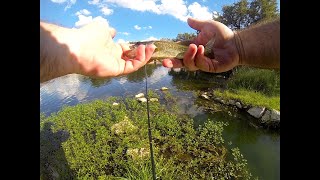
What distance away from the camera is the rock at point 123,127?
7.00 metres

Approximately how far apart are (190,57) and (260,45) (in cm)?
60

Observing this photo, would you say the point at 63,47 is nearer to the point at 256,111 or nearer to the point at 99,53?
the point at 99,53

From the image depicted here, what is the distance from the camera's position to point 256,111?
28.3 feet

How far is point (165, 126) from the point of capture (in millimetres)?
7371

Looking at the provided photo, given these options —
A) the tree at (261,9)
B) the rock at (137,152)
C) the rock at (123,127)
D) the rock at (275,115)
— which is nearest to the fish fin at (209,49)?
the rock at (137,152)

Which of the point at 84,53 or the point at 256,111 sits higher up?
the point at 84,53

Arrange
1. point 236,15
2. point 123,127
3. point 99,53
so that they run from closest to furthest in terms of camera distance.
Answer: point 99,53, point 123,127, point 236,15

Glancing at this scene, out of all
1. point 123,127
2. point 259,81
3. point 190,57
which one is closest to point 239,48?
point 190,57

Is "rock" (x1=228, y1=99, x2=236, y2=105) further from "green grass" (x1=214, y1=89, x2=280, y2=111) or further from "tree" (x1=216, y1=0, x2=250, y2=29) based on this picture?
"tree" (x1=216, y1=0, x2=250, y2=29)

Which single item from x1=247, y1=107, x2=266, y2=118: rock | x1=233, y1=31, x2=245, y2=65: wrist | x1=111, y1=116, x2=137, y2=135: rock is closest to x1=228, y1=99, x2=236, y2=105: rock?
A: x1=247, y1=107, x2=266, y2=118: rock

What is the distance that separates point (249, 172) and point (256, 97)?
174 inches

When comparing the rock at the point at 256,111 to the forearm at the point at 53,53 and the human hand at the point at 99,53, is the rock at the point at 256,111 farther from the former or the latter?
the forearm at the point at 53,53
